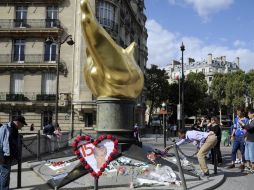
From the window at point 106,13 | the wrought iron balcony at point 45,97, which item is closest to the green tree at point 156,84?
the window at point 106,13

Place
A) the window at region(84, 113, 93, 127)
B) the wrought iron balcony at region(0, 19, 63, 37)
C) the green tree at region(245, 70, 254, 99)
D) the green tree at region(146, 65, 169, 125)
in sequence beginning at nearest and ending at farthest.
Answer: the window at region(84, 113, 93, 127)
the wrought iron balcony at region(0, 19, 63, 37)
the green tree at region(146, 65, 169, 125)
the green tree at region(245, 70, 254, 99)

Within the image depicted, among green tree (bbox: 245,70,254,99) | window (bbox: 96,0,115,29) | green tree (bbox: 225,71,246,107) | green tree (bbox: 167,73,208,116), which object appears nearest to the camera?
window (bbox: 96,0,115,29)

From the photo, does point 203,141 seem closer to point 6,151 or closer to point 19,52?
point 6,151

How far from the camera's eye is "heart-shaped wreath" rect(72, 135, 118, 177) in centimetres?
736

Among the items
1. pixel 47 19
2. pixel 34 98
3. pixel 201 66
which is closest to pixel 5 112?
pixel 34 98

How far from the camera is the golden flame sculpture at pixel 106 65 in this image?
37.5 ft

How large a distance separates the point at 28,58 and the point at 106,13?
27.6ft

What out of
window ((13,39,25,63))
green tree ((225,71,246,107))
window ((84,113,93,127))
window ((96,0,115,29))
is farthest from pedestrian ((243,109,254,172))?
green tree ((225,71,246,107))

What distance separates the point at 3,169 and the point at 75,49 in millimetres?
28792

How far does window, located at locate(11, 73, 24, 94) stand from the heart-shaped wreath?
1178 inches

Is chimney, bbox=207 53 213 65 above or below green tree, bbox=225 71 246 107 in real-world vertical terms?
above

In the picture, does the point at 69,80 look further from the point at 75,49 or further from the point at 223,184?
the point at 223,184

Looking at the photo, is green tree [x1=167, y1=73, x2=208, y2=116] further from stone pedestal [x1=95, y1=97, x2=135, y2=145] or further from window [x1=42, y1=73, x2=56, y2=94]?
stone pedestal [x1=95, y1=97, x2=135, y2=145]

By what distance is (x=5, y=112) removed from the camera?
3622 cm
